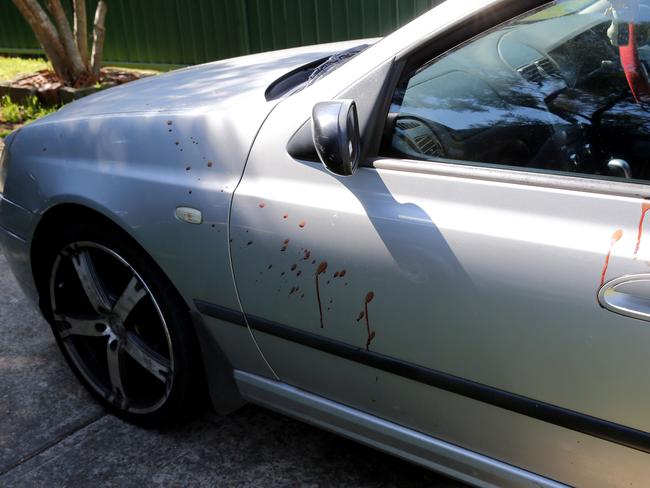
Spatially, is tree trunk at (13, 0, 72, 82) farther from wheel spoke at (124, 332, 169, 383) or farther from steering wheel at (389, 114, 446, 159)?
steering wheel at (389, 114, 446, 159)

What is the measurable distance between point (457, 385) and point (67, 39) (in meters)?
6.84

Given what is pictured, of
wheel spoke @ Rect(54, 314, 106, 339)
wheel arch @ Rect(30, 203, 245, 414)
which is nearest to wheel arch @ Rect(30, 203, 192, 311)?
wheel arch @ Rect(30, 203, 245, 414)

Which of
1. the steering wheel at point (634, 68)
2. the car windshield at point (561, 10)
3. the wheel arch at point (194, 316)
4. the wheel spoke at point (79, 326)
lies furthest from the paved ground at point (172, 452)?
the car windshield at point (561, 10)

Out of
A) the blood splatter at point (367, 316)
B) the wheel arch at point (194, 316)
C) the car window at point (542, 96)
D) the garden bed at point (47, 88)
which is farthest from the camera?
the garden bed at point (47, 88)

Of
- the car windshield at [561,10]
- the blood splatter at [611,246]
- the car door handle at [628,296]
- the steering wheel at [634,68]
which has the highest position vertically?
the car windshield at [561,10]

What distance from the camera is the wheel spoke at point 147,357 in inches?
106

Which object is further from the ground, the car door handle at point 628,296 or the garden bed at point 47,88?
the car door handle at point 628,296

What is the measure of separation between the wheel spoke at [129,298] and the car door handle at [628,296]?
4.91 feet

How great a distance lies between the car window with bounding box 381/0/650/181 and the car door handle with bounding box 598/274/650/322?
1.03 feet

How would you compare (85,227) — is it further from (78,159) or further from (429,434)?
(429,434)

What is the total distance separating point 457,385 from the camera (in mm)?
1925

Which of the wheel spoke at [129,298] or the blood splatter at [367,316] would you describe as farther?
the wheel spoke at [129,298]

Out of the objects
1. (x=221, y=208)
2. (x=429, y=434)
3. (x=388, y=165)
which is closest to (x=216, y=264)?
(x=221, y=208)

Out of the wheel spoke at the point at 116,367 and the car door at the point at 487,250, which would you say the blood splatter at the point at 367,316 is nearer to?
the car door at the point at 487,250
